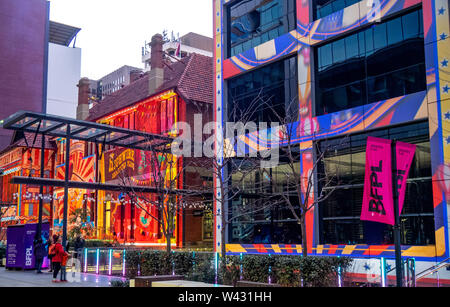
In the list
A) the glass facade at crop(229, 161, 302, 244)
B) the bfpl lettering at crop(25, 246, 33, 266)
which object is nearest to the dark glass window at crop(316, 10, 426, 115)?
the glass facade at crop(229, 161, 302, 244)

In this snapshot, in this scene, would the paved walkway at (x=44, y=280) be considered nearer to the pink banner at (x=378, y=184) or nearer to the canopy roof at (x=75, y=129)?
the canopy roof at (x=75, y=129)

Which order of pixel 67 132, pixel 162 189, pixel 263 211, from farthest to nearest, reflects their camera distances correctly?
pixel 67 132 < pixel 263 211 < pixel 162 189

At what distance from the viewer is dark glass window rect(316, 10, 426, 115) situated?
68.1 feet

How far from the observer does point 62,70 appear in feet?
242

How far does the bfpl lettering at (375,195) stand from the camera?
33.4ft

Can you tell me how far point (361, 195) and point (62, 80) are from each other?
60.5 m

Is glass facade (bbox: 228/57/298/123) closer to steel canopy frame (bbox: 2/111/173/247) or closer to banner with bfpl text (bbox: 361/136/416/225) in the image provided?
steel canopy frame (bbox: 2/111/173/247)

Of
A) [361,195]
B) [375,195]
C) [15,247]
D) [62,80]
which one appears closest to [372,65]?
[361,195]

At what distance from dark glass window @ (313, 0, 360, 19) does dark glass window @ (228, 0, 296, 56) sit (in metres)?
1.49

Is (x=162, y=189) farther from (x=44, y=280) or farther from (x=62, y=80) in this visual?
(x=62, y=80)

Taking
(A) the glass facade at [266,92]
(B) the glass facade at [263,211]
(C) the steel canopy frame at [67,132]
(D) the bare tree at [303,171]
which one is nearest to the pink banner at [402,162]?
(D) the bare tree at [303,171]

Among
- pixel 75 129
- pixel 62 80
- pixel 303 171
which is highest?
pixel 62 80
